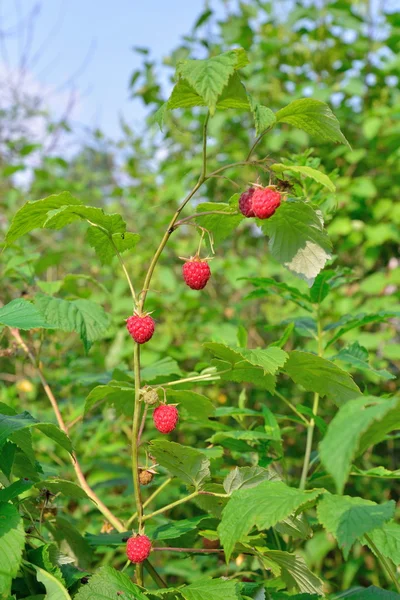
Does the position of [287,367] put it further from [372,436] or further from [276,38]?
[276,38]

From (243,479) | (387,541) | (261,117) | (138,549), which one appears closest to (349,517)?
(387,541)

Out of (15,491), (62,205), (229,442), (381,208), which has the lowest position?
(381,208)

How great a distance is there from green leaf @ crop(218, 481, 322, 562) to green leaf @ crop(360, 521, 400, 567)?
10 cm

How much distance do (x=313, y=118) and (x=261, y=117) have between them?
0.10 metres

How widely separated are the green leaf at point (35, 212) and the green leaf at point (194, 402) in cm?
35

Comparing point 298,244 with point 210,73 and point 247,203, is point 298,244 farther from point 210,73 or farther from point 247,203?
point 210,73

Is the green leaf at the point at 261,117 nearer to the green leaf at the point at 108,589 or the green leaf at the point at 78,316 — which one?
the green leaf at the point at 78,316

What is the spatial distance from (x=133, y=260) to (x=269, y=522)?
2.80 m

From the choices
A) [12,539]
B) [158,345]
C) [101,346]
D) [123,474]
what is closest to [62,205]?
[12,539]

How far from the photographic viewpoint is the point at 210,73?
81 centimetres

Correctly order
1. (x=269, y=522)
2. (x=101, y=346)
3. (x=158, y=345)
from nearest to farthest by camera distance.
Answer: (x=269, y=522), (x=158, y=345), (x=101, y=346)

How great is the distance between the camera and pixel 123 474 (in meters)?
2.09

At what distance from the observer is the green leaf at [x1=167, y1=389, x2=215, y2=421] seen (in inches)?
40.2

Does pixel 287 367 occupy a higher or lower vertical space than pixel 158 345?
higher
